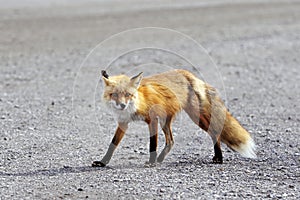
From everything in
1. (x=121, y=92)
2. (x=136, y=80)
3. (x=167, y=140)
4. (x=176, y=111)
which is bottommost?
(x=167, y=140)

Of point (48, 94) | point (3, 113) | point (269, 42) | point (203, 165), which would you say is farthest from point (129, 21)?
point (203, 165)

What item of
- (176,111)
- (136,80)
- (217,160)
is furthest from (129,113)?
(217,160)

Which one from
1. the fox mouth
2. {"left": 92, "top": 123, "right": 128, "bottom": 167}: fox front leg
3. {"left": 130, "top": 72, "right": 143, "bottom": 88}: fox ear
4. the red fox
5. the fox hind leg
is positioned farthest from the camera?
the fox hind leg

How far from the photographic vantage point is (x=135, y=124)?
8586 mm

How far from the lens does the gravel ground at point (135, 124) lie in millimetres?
6535

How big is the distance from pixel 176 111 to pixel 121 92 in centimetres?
85

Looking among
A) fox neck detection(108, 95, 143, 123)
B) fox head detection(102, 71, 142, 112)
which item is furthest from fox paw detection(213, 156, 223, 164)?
fox head detection(102, 71, 142, 112)

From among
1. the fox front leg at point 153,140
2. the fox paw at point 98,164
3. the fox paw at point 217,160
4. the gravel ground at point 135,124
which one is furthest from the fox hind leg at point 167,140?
the fox paw at point 98,164

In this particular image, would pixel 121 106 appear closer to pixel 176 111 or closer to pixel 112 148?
pixel 112 148

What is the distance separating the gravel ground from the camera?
654 centimetres

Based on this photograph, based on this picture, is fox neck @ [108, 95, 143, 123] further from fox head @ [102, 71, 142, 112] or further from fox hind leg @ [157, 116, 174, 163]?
fox hind leg @ [157, 116, 174, 163]

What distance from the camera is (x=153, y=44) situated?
59.7ft

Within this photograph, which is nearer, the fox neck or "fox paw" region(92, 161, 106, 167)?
the fox neck

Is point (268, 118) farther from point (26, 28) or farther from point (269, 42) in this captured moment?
point (26, 28)
